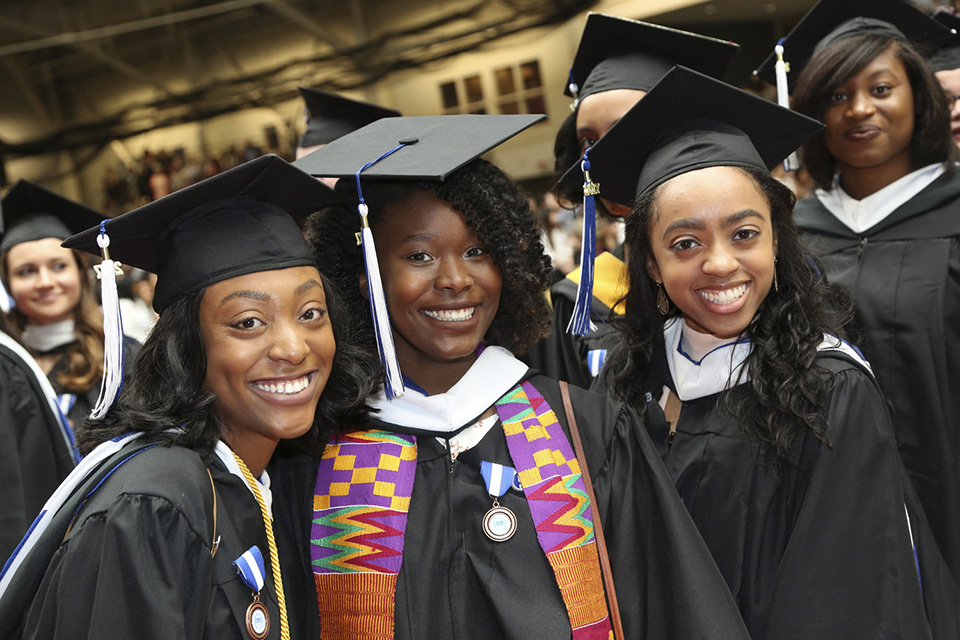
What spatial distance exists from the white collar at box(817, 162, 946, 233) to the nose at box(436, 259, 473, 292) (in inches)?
65.2

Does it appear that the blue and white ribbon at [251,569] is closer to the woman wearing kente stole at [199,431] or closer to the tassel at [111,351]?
the woman wearing kente stole at [199,431]

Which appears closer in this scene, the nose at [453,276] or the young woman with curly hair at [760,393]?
the young woman with curly hair at [760,393]

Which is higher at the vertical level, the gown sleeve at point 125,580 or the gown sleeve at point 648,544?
the gown sleeve at point 125,580

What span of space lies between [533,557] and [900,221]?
74.9 inches

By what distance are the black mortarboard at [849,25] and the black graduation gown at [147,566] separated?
2467mm

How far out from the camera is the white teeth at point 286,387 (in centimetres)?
190

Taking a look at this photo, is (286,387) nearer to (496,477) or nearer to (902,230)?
(496,477)

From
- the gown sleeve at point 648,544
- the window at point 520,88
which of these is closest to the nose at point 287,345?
the gown sleeve at point 648,544

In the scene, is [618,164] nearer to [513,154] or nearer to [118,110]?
Answer: [513,154]

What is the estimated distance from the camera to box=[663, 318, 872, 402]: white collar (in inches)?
87.7

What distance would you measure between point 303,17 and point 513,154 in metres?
4.03

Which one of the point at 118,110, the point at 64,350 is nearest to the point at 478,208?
the point at 64,350

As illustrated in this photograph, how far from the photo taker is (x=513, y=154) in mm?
15086

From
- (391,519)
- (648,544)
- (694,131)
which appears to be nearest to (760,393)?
(648,544)
